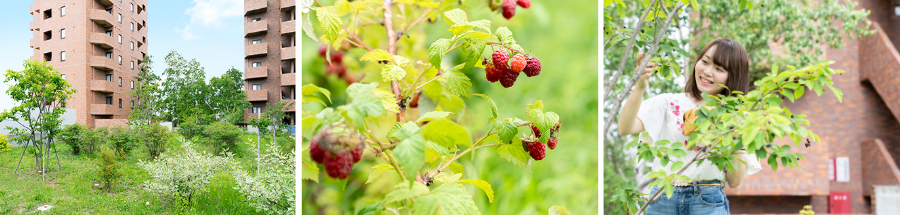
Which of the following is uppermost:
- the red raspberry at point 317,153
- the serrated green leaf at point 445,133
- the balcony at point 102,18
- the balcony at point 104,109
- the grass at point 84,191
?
the balcony at point 102,18

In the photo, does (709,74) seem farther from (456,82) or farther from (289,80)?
(289,80)

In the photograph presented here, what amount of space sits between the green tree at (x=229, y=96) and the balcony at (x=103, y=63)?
0.52 metres

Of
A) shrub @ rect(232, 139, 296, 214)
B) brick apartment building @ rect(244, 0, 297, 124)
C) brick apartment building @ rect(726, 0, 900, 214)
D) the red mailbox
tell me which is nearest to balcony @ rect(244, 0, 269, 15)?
brick apartment building @ rect(244, 0, 297, 124)

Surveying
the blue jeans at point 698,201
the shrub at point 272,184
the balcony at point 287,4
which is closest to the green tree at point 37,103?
the shrub at point 272,184

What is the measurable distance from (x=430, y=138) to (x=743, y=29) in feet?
8.88

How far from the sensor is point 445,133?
22.2 inches

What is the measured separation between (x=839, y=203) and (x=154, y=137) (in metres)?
5.53

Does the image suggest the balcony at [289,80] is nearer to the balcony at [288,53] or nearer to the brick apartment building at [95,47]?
the balcony at [288,53]

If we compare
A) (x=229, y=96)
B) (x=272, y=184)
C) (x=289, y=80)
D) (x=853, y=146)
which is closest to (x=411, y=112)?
(x=289, y=80)

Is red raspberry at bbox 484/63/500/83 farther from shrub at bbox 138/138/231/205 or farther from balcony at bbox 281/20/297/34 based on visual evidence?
shrub at bbox 138/138/231/205

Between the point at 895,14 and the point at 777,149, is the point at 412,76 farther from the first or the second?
the point at 895,14

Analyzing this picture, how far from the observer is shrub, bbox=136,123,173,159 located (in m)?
1.89

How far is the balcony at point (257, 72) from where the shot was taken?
51.7 inches

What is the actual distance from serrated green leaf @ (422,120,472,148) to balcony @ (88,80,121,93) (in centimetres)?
194
